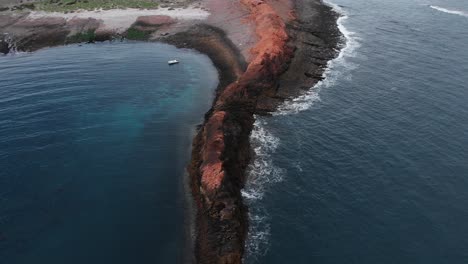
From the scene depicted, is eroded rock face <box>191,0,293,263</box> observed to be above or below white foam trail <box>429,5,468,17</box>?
below

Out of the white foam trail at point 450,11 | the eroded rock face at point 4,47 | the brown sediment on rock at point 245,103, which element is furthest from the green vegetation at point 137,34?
the white foam trail at point 450,11

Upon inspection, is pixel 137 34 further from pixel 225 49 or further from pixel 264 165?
pixel 264 165

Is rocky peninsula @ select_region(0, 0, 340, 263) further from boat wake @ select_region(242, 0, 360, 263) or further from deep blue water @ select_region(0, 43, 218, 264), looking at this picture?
→ deep blue water @ select_region(0, 43, 218, 264)

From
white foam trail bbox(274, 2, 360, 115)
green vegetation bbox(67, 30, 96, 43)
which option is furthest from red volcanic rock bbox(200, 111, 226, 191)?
green vegetation bbox(67, 30, 96, 43)

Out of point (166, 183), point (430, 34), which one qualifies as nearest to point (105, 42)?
point (166, 183)

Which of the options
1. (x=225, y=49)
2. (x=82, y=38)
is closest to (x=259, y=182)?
(x=225, y=49)

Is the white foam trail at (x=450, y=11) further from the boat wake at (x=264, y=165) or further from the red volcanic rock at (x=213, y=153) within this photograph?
the red volcanic rock at (x=213, y=153)
